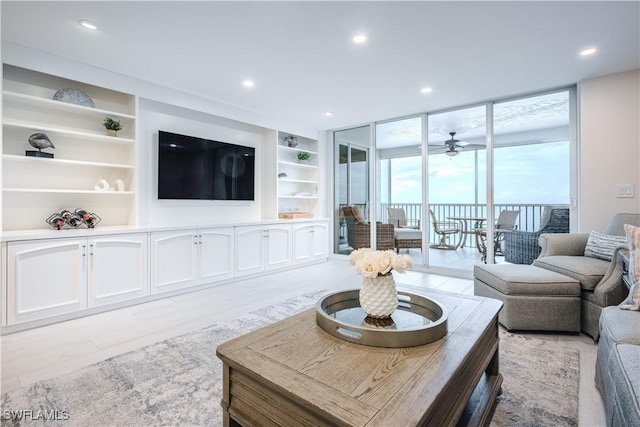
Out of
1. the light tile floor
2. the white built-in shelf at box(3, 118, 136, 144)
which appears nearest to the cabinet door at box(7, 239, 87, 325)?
the light tile floor

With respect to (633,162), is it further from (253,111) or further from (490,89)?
(253,111)

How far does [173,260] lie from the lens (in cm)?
343

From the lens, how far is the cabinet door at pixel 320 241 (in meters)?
5.27

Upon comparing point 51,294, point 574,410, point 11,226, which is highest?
point 11,226

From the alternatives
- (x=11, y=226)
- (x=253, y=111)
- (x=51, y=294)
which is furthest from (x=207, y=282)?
(x=253, y=111)

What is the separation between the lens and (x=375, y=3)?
208cm

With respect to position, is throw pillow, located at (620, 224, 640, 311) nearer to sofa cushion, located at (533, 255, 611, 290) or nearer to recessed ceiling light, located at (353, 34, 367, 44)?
sofa cushion, located at (533, 255, 611, 290)

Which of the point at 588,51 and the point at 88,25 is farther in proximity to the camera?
the point at 588,51

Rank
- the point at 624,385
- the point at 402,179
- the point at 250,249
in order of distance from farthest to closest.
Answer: the point at 402,179 → the point at 250,249 → the point at 624,385

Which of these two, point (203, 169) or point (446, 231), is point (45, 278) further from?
point (446, 231)

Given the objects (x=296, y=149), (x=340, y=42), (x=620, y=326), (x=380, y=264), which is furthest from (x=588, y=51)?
(x=296, y=149)

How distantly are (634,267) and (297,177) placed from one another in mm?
4554

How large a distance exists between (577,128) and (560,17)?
181cm

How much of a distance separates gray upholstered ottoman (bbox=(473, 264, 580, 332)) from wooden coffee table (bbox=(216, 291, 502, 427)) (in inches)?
50.2
